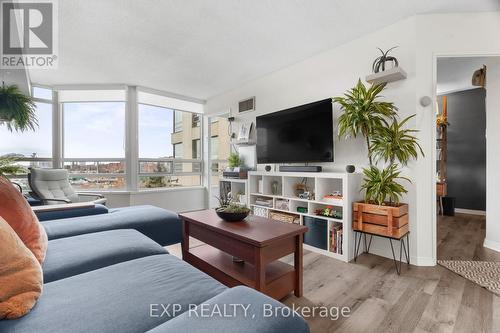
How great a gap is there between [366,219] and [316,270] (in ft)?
2.25

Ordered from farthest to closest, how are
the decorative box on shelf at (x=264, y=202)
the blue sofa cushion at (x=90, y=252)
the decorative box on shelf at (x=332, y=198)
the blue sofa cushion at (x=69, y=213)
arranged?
1. the decorative box on shelf at (x=264, y=202)
2. the decorative box on shelf at (x=332, y=198)
3. the blue sofa cushion at (x=69, y=213)
4. the blue sofa cushion at (x=90, y=252)

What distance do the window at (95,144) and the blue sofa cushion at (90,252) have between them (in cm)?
305

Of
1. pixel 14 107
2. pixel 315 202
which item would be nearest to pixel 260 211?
pixel 315 202

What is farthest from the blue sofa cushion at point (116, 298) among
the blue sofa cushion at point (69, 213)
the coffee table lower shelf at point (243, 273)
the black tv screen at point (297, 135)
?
the black tv screen at point (297, 135)

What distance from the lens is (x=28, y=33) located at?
2.53 meters

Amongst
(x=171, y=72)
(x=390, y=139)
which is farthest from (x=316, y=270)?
(x=171, y=72)

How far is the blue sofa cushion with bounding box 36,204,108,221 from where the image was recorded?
2080 millimetres

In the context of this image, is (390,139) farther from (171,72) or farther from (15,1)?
(15,1)

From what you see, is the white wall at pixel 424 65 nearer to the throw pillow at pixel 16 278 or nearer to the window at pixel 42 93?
the throw pillow at pixel 16 278

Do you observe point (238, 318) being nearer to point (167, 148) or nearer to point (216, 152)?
point (167, 148)

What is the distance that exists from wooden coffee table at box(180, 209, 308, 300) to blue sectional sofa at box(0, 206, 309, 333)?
487 mm

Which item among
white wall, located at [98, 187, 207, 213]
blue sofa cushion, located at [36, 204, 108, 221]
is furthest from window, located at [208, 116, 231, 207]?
blue sofa cushion, located at [36, 204, 108, 221]

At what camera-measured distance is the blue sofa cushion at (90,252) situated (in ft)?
3.86

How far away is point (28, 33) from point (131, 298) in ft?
10.3
